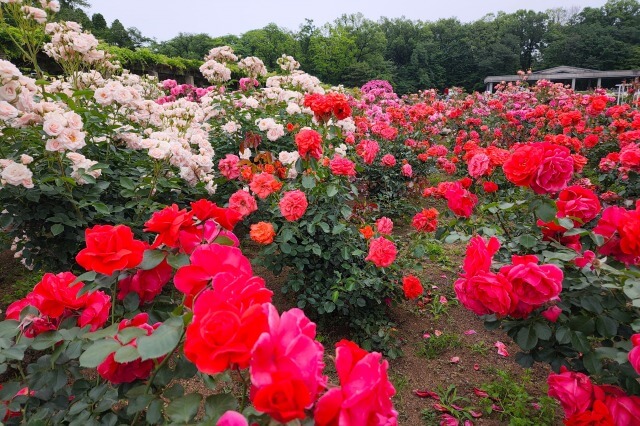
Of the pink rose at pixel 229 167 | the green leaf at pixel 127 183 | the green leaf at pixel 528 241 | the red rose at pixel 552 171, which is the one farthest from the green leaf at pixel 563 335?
the pink rose at pixel 229 167

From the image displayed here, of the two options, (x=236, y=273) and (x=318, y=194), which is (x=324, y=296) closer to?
(x=318, y=194)

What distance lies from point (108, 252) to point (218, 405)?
14.5 inches

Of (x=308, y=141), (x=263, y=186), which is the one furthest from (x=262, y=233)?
(x=308, y=141)

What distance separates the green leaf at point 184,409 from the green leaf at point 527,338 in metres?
1.00

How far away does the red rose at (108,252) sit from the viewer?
2.50 ft

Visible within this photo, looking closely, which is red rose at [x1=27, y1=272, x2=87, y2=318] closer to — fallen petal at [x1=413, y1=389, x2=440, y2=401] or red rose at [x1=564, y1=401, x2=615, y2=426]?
red rose at [x1=564, y1=401, x2=615, y2=426]

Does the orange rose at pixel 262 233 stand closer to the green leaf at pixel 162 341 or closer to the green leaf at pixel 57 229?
the green leaf at pixel 57 229

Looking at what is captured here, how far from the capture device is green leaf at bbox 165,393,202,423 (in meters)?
0.62

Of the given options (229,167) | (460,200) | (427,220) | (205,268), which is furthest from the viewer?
(229,167)

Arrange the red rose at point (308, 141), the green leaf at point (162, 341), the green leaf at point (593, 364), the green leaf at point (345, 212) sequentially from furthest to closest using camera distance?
1. the green leaf at point (345, 212)
2. the red rose at point (308, 141)
3. the green leaf at point (593, 364)
4. the green leaf at point (162, 341)

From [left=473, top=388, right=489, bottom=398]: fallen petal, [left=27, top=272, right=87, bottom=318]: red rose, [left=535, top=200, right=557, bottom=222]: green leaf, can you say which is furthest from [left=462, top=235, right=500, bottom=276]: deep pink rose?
[left=473, top=388, right=489, bottom=398]: fallen petal

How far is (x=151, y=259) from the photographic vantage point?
84 centimetres

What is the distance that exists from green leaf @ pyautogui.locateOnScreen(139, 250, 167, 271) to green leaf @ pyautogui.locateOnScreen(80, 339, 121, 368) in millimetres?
173

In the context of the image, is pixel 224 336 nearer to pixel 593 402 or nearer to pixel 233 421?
pixel 233 421
